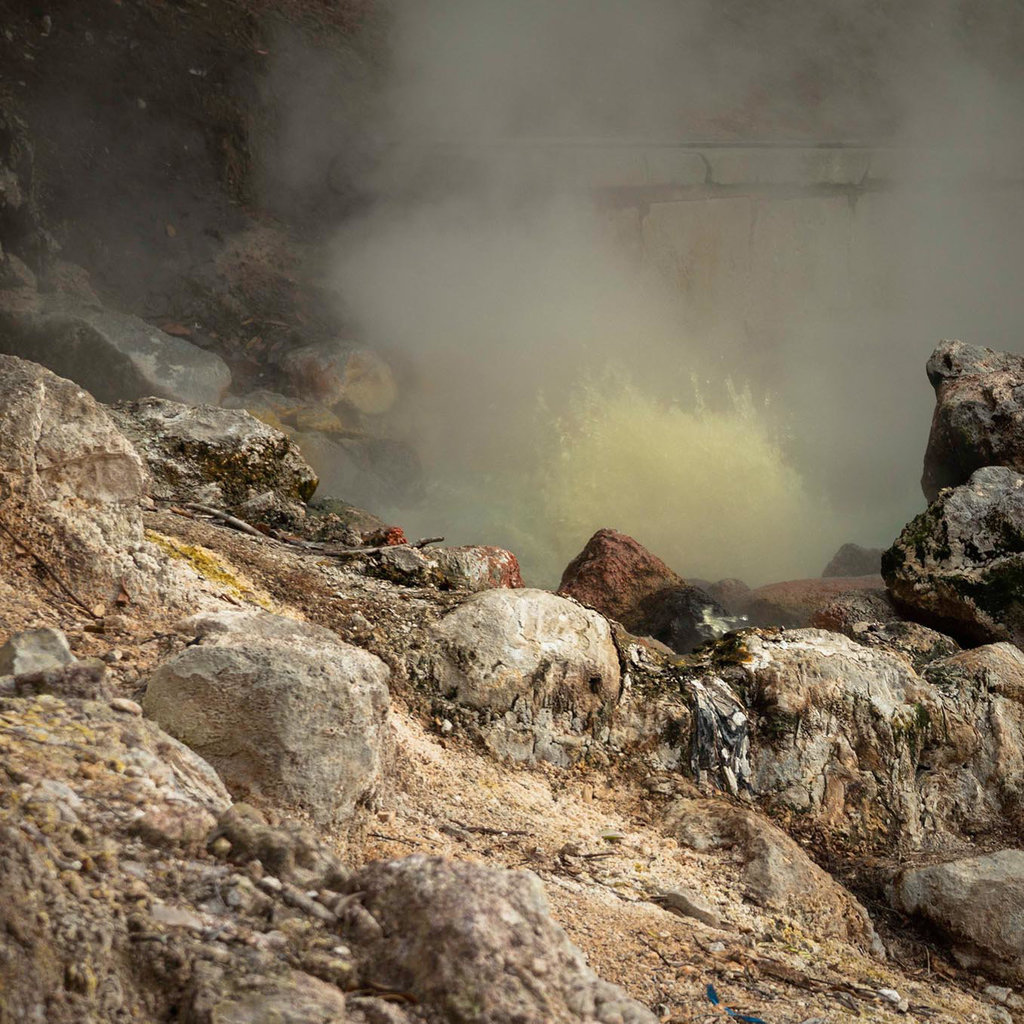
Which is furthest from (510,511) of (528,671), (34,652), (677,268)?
(34,652)

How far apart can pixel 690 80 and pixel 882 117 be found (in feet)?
6.75

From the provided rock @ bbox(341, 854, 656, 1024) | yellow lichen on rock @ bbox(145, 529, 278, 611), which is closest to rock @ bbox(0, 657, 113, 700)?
rock @ bbox(341, 854, 656, 1024)

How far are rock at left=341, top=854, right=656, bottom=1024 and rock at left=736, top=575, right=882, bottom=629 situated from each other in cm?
472

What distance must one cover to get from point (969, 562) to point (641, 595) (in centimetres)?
144

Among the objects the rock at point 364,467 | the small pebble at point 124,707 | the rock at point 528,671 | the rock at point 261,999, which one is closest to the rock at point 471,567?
the rock at point 528,671

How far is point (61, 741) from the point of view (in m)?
1.36

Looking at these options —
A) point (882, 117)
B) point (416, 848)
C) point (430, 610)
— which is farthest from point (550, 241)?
point (416, 848)

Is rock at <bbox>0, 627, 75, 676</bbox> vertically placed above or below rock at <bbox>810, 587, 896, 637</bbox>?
below

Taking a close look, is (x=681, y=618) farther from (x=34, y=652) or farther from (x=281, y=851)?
(x=281, y=851)

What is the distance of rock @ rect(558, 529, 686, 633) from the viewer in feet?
16.5

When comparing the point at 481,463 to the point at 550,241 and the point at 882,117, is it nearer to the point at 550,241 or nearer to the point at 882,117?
the point at 550,241

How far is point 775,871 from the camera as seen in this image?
2330mm

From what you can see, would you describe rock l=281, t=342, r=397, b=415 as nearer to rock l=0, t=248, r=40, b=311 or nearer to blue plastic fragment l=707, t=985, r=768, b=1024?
rock l=0, t=248, r=40, b=311

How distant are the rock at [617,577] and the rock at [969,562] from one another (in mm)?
1083
